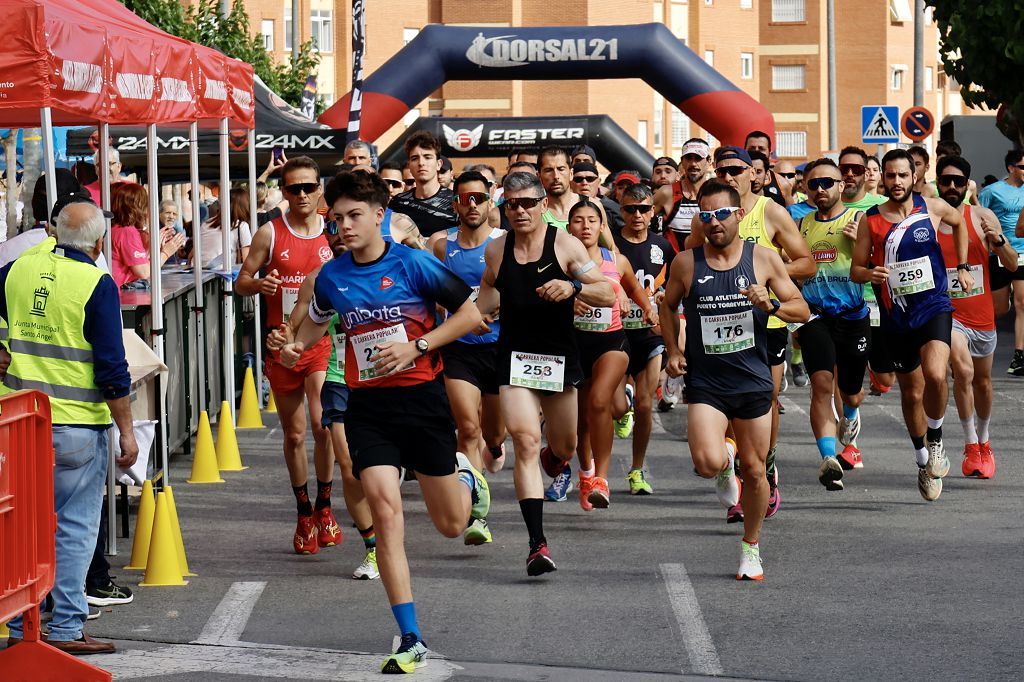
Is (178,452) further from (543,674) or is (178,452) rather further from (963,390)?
(543,674)

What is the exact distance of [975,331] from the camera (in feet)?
40.3

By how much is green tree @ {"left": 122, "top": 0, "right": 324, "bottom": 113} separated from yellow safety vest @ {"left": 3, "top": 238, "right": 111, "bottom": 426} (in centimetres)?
2383

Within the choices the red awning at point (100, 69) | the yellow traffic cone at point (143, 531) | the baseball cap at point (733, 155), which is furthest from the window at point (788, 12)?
the yellow traffic cone at point (143, 531)

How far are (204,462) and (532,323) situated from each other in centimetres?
383

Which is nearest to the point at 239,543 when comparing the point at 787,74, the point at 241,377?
the point at 241,377

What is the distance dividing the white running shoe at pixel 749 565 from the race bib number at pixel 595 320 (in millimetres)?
2399

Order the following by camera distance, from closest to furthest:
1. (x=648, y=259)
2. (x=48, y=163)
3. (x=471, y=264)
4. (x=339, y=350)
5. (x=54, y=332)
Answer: (x=54, y=332)
(x=48, y=163)
(x=339, y=350)
(x=471, y=264)
(x=648, y=259)

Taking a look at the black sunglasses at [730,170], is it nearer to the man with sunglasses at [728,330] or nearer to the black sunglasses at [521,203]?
the man with sunglasses at [728,330]

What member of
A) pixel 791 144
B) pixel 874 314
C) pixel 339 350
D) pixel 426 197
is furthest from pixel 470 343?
pixel 791 144

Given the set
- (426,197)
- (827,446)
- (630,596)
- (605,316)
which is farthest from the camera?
(827,446)

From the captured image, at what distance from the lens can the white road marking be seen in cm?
699

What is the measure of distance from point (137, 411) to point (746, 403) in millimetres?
4247

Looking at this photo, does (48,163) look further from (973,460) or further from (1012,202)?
(1012,202)

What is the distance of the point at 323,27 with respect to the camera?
71125mm
